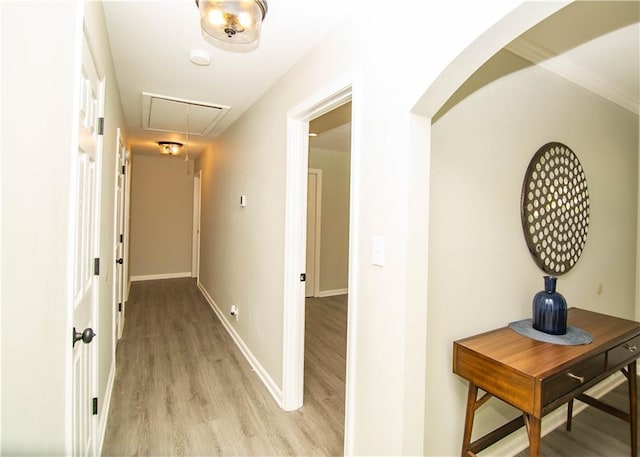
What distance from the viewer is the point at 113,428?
6.96 feet

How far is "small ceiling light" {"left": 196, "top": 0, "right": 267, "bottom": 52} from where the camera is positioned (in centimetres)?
142

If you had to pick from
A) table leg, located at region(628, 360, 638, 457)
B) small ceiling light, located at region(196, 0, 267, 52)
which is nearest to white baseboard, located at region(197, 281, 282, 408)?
table leg, located at region(628, 360, 638, 457)

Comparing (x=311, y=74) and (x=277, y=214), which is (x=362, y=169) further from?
(x=277, y=214)

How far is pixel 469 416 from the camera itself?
5.31ft

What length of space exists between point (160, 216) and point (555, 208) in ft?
22.0

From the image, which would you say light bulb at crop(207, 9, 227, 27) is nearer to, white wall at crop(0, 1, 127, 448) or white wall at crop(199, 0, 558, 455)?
white wall at crop(0, 1, 127, 448)

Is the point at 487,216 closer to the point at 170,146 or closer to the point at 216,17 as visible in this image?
the point at 216,17

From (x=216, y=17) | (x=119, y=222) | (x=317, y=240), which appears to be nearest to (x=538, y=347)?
(x=216, y=17)

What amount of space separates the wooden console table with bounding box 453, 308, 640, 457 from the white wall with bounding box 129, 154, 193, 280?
20.2 ft

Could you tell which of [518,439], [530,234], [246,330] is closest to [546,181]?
[530,234]

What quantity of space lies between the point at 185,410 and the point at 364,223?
6.33ft

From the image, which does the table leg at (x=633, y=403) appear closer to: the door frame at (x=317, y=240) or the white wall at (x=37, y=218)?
the white wall at (x=37, y=218)

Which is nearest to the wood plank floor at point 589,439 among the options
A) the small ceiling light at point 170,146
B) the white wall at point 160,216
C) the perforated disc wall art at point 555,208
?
the perforated disc wall art at point 555,208

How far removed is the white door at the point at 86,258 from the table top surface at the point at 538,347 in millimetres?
1752
